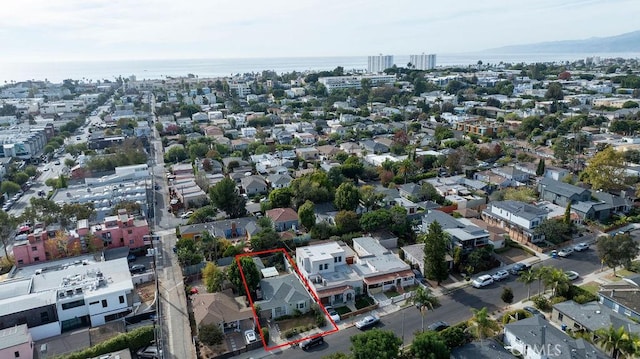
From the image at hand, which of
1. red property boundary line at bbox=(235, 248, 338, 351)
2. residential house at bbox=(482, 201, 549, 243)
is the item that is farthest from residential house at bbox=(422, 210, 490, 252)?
red property boundary line at bbox=(235, 248, 338, 351)

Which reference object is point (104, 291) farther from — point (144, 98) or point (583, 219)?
point (144, 98)

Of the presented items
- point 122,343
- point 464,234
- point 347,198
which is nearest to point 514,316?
point 464,234

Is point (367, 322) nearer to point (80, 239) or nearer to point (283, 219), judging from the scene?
point (283, 219)

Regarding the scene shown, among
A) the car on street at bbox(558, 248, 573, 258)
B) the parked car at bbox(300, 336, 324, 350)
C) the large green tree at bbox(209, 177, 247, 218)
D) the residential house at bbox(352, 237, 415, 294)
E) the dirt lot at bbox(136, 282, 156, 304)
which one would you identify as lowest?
the parked car at bbox(300, 336, 324, 350)

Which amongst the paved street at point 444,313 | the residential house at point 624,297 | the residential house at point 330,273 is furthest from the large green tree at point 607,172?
the residential house at point 330,273

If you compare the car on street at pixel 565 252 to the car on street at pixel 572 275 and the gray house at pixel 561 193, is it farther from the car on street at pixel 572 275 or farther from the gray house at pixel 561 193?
the gray house at pixel 561 193

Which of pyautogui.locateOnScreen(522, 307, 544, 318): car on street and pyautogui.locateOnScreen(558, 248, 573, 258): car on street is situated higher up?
pyautogui.locateOnScreen(558, 248, 573, 258): car on street

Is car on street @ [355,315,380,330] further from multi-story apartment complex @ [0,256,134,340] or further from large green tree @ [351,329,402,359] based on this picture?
multi-story apartment complex @ [0,256,134,340]
